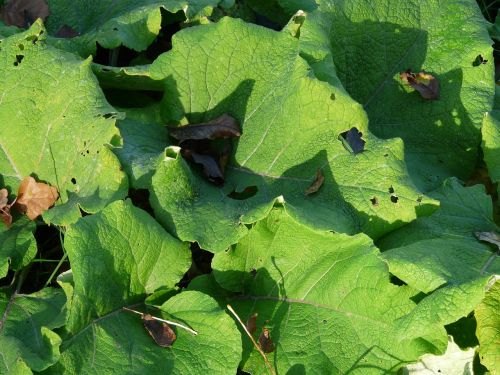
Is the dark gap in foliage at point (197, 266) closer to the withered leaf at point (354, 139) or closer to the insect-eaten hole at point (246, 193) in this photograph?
the insect-eaten hole at point (246, 193)

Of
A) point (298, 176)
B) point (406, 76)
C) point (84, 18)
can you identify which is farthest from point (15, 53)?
point (406, 76)

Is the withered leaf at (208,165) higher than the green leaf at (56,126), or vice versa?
the green leaf at (56,126)

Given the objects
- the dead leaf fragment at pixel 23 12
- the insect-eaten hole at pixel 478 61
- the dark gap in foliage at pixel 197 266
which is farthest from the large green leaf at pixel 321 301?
the dead leaf fragment at pixel 23 12

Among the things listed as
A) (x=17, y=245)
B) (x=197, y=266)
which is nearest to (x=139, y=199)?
(x=197, y=266)

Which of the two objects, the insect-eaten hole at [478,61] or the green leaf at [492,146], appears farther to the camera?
the insect-eaten hole at [478,61]

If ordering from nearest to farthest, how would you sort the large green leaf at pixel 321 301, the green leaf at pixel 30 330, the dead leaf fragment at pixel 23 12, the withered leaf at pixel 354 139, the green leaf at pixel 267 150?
1. the green leaf at pixel 30 330
2. the large green leaf at pixel 321 301
3. the green leaf at pixel 267 150
4. the withered leaf at pixel 354 139
5. the dead leaf fragment at pixel 23 12

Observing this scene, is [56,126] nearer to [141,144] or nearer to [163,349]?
[141,144]

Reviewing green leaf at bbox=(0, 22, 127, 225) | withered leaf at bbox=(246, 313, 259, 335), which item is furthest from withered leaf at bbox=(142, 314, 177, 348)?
green leaf at bbox=(0, 22, 127, 225)
